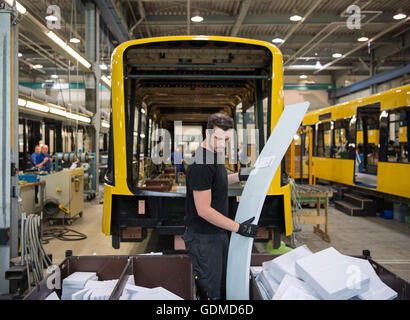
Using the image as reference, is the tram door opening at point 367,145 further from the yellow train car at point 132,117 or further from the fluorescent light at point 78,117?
the fluorescent light at point 78,117

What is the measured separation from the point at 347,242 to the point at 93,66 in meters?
8.08

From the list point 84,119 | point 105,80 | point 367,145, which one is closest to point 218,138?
point 84,119

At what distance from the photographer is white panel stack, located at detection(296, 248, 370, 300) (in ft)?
4.78

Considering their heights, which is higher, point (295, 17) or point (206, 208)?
point (295, 17)

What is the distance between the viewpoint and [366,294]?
150 centimetres

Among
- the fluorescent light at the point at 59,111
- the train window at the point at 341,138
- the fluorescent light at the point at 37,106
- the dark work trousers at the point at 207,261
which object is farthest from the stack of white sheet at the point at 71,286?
the train window at the point at 341,138

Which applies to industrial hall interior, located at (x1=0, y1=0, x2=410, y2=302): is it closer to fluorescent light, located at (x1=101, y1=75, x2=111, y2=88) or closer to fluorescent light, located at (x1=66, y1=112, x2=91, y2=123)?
fluorescent light, located at (x1=66, y1=112, x2=91, y2=123)

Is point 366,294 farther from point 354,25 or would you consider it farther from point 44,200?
point 354,25

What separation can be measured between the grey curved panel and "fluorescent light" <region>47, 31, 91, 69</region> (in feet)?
18.3

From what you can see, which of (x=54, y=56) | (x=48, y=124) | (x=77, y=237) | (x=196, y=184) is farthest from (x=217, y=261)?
(x=54, y=56)

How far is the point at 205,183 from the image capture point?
83.1 inches

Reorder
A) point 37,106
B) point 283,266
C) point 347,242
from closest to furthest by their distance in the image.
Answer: point 283,266
point 347,242
point 37,106

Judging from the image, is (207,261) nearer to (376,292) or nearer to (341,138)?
(376,292)

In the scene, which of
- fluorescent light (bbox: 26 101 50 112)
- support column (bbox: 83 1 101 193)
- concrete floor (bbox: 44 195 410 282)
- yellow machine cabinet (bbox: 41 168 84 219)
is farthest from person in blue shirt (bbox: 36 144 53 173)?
yellow machine cabinet (bbox: 41 168 84 219)
